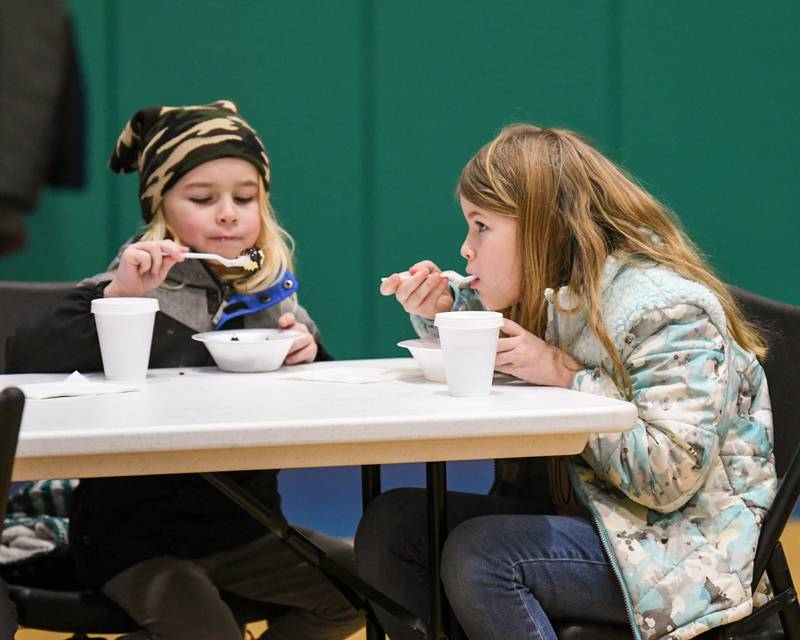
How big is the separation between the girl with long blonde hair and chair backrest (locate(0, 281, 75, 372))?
76cm

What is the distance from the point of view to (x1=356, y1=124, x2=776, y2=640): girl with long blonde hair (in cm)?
132

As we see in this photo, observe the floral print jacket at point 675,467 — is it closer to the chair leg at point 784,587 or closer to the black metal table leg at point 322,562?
the chair leg at point 784,587

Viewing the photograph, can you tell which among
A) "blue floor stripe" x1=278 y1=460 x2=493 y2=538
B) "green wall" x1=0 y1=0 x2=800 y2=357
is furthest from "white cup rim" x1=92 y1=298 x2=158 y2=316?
"green wall" x1=0 y1=0 x2=800 y2=357

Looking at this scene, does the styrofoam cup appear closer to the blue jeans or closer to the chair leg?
the blue jeans

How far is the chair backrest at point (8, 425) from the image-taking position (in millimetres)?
796

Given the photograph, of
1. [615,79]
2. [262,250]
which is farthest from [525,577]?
[615,79]

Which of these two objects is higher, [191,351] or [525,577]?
[191,351]

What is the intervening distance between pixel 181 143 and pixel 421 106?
6.24 feet

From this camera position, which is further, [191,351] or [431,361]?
[191,351]

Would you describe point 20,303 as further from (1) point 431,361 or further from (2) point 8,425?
(2) point 8,425

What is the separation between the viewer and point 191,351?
6.10 feet

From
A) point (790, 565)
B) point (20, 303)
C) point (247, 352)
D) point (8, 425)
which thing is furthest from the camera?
point (790, 565)

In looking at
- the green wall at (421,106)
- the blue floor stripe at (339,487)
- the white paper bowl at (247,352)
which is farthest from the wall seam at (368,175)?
the white paper bowl at (247,352)

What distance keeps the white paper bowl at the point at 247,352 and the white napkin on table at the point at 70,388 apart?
8.5 inches
